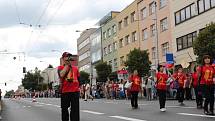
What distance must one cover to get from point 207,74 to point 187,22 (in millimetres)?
32564

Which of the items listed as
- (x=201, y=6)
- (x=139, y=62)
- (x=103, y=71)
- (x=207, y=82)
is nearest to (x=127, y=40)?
(x=103, y=71)

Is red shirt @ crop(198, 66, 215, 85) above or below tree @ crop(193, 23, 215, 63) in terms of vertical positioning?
below

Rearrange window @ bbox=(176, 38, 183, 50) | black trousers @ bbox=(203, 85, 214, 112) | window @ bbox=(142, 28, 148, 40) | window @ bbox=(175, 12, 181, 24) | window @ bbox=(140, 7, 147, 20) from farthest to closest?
1. window @ bbox=(142, 28, 148, 40)
2. window @ bbox=(140, 7, 147, 20)
3. window @ bbox=(175, 12, 181, 24)
4. window @ bbox=(176, 38, 183, 50)
5. black trousers @ bbox=(203, 85, 214, 112)

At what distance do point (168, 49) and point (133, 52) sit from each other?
213 inches

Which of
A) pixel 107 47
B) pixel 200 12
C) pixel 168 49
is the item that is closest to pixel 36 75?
pixel 107 47

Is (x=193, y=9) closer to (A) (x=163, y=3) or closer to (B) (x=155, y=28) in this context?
(B) (x=155, y=28)

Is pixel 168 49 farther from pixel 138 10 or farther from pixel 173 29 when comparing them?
pixel 138 10

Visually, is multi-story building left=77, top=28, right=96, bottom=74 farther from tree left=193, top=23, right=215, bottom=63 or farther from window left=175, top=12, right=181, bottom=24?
tree left=193, top=23, right=215, bottom=63

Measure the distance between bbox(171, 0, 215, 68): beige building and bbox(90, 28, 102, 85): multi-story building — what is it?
3575 cm

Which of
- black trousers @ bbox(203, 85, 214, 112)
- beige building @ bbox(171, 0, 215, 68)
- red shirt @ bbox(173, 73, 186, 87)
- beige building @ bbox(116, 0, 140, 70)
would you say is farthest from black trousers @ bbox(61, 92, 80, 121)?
beige building @ bbox(116, 0, 140, 70)

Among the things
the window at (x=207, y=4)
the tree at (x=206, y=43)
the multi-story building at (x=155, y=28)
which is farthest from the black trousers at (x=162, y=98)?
the multi-story building at (x=155, y=28)

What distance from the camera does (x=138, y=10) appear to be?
204ft

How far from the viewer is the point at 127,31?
2667 inches

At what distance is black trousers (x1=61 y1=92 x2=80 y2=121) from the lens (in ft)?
32.9
